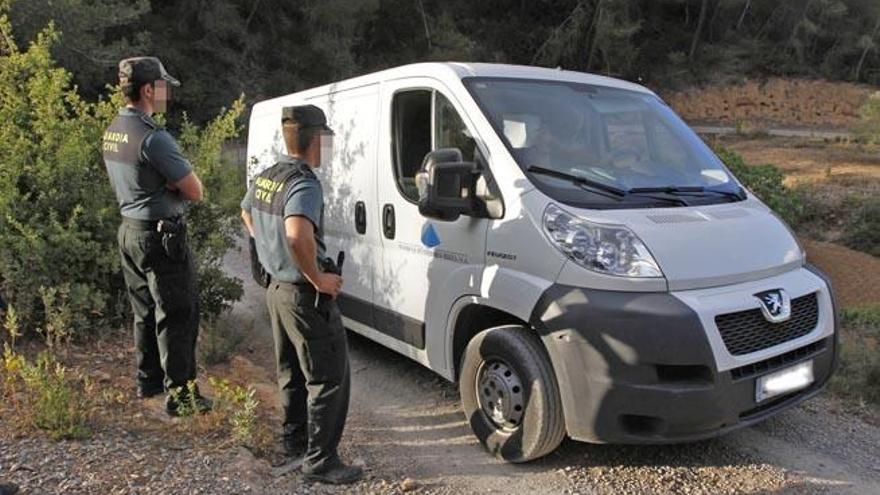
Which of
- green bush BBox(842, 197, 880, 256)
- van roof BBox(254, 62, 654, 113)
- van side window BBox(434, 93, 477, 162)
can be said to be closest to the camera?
van side window BBox(434, 93, 477, 162)

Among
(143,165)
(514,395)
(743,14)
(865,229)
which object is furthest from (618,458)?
(743,14)

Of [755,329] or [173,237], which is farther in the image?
[173,237]

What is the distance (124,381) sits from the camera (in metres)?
4.59

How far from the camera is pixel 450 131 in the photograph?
4.39 meters

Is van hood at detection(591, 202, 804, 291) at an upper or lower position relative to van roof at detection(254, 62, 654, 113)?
lower

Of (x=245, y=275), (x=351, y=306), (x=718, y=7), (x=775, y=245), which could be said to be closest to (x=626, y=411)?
(x=775, y=245)

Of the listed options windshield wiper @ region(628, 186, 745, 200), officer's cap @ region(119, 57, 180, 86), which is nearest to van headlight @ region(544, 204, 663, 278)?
windshield wiper @ region(628, 186, 745, 200)

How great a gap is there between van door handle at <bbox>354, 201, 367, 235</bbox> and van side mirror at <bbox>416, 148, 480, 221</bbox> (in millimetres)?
1057

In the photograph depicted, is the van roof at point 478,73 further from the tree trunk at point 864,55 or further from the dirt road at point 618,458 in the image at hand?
the tree trunk at point 864,55

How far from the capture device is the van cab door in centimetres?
421

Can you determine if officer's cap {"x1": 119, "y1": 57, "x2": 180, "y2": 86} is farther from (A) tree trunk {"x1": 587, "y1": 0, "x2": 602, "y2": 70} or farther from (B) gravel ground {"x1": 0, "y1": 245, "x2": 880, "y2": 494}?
(A) tree trunk {"x1": 587, "y1": 0, "x2": 602, "y2": 70}

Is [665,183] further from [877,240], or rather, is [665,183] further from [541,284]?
[877,240]

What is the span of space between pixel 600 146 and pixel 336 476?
236 centimetres

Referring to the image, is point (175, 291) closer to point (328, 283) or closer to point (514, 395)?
point (328, 283)
